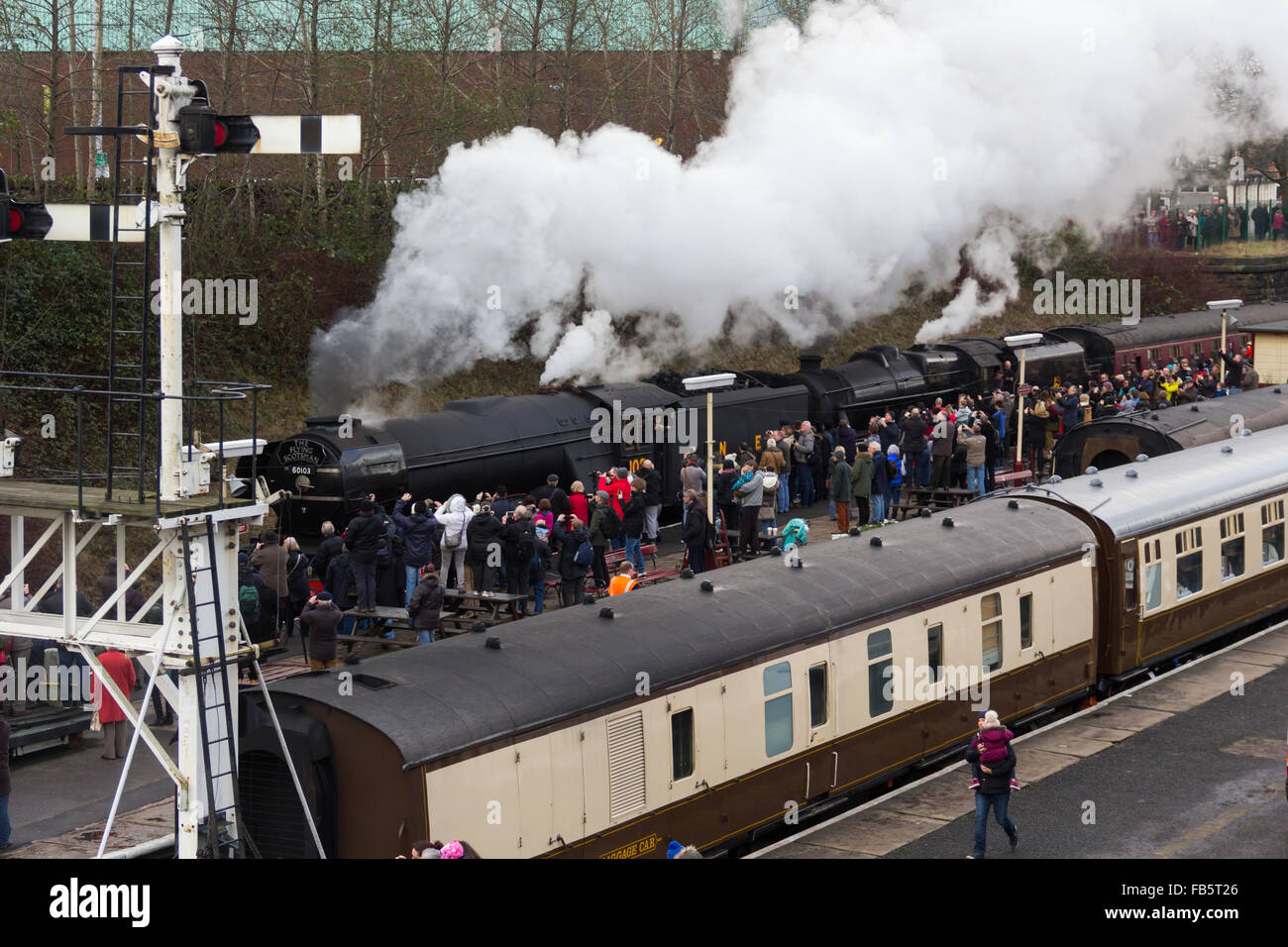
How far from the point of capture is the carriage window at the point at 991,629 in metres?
15.3

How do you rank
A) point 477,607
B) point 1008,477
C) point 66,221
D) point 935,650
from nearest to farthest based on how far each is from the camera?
point 66,221, point 935,650, point 477,607, point 1008,477

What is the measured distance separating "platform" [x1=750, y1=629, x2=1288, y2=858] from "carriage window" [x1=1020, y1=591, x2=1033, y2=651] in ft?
3.42

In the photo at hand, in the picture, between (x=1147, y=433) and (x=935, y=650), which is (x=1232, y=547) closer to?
(x=1147, y=433)

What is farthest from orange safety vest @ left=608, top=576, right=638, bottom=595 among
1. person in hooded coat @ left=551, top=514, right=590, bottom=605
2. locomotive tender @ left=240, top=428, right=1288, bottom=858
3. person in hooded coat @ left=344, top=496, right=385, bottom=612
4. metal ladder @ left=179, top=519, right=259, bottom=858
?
metal ladder @ left=179, top=519, right=259, bottom=858

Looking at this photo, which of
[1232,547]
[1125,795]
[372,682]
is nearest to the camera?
[372,682]

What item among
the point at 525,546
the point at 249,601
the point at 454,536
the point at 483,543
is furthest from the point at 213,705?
the point at 454,536

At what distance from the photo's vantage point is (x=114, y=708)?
51.1 ft

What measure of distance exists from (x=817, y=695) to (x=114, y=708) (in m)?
7.27

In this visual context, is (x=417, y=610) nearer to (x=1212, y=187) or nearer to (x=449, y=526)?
(x=449, y=526)

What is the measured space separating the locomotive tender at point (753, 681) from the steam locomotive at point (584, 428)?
8116 mm

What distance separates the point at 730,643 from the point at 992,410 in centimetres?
2116

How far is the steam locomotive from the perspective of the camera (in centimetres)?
2159

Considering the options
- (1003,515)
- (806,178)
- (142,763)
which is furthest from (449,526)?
(806,178)

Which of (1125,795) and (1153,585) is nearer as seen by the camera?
(1125,795)
